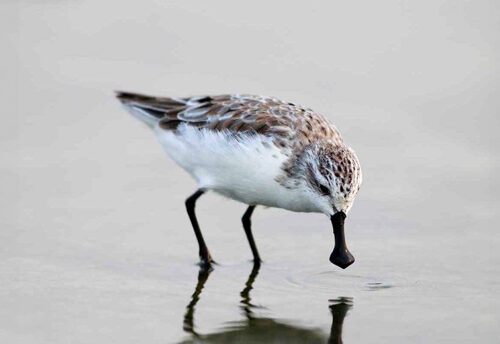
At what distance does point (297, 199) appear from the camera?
29.1 ft

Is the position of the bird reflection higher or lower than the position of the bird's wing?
lower

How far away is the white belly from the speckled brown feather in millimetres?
113

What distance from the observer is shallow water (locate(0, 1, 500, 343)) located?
7.86 metres

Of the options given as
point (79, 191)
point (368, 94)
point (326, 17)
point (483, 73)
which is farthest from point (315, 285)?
point (326, 17)

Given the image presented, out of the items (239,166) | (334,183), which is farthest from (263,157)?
(334,183)

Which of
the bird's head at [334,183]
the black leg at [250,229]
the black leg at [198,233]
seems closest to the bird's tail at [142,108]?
the black leg at [198,233]

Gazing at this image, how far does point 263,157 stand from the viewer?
896cm

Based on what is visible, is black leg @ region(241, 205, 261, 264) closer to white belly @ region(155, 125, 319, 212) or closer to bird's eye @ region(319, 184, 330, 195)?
white belly @ region(155, 125, 319, 212)

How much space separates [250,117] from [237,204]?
1700 mm

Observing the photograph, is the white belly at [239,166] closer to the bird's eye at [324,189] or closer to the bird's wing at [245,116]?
the bird's wing at [245,116]

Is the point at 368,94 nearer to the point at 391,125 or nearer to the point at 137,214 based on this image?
the point at 391,125

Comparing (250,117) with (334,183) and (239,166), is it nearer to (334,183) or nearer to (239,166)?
(239,166)

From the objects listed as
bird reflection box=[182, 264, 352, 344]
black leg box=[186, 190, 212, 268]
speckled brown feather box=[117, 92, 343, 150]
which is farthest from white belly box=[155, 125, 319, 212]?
bird reflection box=[182, 264, 352, 344]

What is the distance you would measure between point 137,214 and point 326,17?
6870mm
